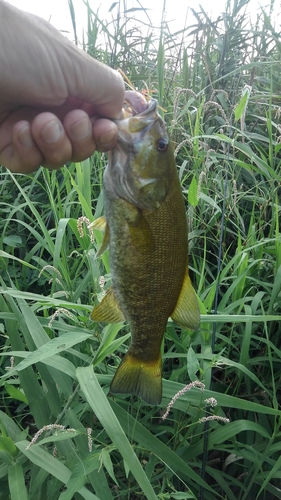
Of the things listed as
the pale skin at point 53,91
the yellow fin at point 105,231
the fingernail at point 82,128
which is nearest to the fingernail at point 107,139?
the pale skin at point 53,91

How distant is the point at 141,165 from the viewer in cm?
123

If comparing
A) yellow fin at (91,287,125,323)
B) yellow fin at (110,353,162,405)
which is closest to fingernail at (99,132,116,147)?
yellow fin at (91,287,125,323)

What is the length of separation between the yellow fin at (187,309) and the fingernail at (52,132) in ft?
1.96

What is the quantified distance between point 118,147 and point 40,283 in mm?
1279

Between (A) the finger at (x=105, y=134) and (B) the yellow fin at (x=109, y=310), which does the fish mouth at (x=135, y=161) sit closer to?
(A) the finger at (x=105, y=134)

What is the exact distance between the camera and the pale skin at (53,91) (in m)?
1.25

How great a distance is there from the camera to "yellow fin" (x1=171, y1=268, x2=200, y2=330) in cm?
124

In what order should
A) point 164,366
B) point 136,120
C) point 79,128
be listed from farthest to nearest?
point 164,366
point 79,128
point 136,120

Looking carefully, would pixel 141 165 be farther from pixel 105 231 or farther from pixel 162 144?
pixel 105 231

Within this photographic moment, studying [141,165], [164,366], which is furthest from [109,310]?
[164,366]

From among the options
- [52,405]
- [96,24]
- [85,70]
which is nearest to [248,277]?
[52,405]

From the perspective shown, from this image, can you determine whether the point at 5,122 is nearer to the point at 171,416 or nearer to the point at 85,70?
the point at 85,70

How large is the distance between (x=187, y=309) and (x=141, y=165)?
45 centimetres

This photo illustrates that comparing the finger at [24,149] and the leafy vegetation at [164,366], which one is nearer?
the leafy vegetation at [164,366]
